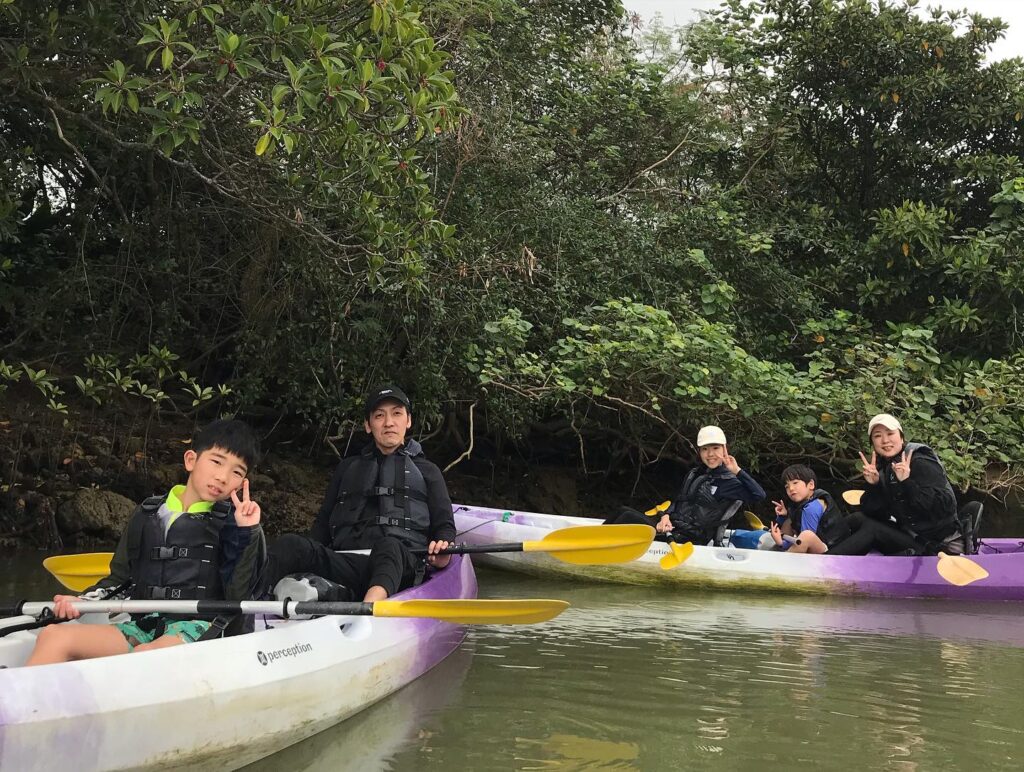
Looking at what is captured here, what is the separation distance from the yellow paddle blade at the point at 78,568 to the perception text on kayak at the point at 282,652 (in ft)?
4.78

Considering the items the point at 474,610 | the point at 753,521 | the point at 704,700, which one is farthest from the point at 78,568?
the point at 753,521

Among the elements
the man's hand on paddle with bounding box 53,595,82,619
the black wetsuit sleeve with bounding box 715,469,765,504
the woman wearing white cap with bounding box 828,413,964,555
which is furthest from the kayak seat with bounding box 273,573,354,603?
the woman wearing white cap with bounding box 828,413,964,555

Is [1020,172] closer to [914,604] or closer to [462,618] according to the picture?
[914,604]

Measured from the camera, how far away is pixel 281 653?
118 inches

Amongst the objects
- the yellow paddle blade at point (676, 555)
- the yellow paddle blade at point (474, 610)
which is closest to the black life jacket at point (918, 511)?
the yellow paddle blade at point (676, 555)

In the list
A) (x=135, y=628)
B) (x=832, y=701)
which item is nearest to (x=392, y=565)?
(x=135, y=628)

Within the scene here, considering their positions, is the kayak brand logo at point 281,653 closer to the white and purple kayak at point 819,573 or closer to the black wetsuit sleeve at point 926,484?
the white and purple kayak at point 819,573

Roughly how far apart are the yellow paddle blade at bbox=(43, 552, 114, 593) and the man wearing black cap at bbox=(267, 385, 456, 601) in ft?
2.95

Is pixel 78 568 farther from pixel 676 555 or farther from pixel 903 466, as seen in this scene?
pixel 903 466

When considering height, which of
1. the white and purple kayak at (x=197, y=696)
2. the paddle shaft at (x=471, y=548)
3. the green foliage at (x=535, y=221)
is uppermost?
the green foliage at (x=535, y=221)

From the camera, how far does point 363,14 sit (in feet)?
15.9

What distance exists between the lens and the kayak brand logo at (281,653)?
2916 mm

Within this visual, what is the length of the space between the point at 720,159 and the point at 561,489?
4.80m

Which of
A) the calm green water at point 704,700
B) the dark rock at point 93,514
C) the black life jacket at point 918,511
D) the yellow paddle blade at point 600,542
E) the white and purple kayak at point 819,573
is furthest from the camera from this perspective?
the dark rock at point 93,514
